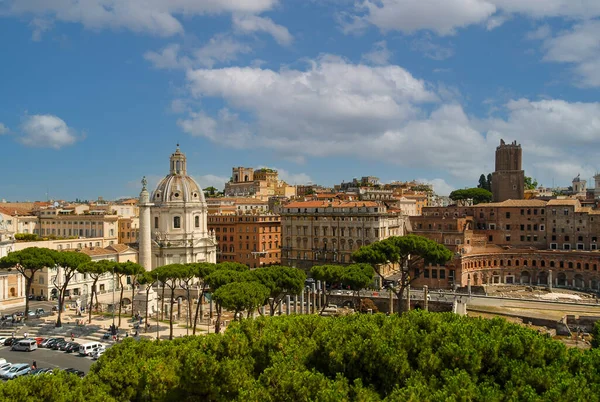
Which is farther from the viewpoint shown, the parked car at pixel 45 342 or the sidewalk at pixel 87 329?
the sidewalk at pixel 87 329

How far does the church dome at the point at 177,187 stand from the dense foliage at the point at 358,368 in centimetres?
5158

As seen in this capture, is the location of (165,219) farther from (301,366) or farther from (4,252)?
(301,366)

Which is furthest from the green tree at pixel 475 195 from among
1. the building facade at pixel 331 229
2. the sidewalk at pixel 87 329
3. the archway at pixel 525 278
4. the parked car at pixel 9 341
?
the parked car at pixel 9 341

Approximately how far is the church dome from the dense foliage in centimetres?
5158

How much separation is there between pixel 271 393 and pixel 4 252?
5189 centimetres

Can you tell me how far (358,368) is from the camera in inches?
677

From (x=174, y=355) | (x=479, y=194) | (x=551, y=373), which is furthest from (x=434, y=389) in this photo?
(x=479, y=194)

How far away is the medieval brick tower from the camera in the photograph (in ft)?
327

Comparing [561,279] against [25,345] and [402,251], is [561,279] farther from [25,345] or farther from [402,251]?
[25,345]

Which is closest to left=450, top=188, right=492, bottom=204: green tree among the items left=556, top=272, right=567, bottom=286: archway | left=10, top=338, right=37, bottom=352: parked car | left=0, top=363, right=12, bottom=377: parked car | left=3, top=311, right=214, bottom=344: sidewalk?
left=556, top=272, right=567, bottom=286: archway

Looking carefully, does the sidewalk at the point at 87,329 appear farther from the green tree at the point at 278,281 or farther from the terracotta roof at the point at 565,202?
the terracotta roof at the point at 565,202

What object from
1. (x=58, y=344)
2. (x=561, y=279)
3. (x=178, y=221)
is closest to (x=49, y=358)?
(x=58, y=344)

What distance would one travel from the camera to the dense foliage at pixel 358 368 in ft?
47.6

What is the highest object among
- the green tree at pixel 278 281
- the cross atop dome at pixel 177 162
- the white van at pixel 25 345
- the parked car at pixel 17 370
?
the cross atop dome at pixel 177 162
